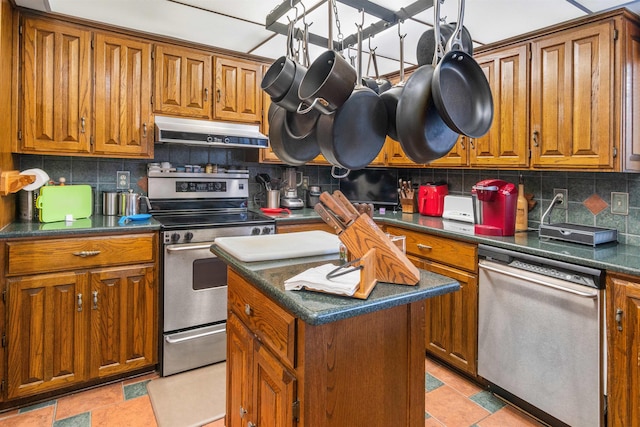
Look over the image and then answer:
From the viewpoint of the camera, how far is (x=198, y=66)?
9.62 feet

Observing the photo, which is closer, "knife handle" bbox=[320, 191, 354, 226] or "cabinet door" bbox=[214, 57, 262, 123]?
"knife handle" bbox=[320, 191, 354, 226]

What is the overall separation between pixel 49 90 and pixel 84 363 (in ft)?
5.61

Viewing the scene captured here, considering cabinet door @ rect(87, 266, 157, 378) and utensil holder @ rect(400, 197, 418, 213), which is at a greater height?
utensil holder @ rect(400, 197, 418, 213)

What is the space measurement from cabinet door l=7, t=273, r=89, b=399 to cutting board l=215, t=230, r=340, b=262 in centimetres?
116

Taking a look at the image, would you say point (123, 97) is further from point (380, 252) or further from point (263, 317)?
point (380, 252)

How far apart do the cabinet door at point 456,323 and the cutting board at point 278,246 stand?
42.2 inches

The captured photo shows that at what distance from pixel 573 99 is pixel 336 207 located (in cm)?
175

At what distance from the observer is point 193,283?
2.62 metres

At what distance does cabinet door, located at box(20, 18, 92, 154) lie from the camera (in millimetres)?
2406

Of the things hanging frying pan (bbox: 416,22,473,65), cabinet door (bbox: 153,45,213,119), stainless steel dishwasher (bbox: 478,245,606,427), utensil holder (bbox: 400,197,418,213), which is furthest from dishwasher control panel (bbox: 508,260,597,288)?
cabinet door (bbox: 153,45,213,119)

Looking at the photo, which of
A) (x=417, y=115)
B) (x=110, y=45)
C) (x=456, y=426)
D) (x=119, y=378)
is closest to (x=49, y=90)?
(x=110, y=45)

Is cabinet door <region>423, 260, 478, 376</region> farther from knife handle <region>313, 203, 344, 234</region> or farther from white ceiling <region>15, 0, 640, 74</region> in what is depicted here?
white ceiling <region>15, 0, 640, 74</region>

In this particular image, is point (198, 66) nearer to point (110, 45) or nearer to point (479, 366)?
point (110, 45)

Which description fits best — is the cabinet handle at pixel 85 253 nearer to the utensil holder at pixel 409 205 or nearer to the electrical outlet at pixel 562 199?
the utensil holder at pixel 409 205
